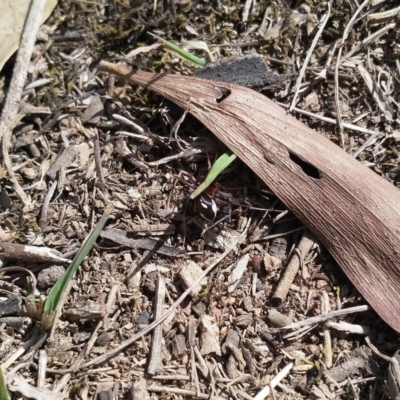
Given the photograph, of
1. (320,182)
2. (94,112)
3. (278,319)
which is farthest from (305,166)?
(94,112)

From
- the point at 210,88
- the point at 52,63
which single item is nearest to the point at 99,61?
the point at 52,63

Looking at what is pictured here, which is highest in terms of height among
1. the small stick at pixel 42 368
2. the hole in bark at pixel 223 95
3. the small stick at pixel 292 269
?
the hole in bark at pixel 223 95

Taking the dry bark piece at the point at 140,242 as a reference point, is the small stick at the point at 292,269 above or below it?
above

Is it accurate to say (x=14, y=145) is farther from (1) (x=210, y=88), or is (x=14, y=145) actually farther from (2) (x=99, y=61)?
(1) (x=210, y=88)

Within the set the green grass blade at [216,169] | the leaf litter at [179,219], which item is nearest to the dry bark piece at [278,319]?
the leaf litter at [179,219]

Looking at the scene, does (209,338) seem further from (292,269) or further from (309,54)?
(309,54)

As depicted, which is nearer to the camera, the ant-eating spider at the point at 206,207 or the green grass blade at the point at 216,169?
the green grass blade at the point at 216,169

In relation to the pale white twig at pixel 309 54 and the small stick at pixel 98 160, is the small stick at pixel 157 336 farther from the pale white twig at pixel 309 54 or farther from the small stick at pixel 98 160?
the pale white twig at pixel 309 54
